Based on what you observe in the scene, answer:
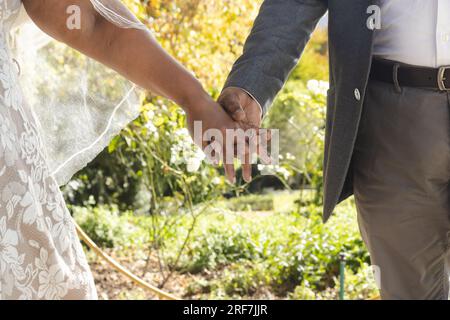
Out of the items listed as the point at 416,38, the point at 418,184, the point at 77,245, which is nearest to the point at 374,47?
the point at 416,38

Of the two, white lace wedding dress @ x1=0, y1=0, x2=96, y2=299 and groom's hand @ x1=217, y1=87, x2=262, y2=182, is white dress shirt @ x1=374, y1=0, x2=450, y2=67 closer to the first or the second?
groom's hand @ x1=217, y1=87, x2=262, y2=182

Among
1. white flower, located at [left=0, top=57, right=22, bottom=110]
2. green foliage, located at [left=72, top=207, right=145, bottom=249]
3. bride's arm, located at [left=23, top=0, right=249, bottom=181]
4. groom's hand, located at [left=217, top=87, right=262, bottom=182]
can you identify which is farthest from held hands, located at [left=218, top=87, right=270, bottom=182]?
green foliage, located at [left=72, top=207, right=145, bottom=249]

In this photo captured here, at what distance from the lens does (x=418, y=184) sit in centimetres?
218

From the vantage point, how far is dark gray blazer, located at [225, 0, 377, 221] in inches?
83.8

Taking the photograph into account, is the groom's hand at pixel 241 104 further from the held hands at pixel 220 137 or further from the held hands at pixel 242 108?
the held hands at pixel 220 137

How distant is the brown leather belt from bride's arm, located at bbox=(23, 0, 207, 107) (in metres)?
0.68

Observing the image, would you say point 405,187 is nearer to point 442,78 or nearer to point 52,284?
point 442,78

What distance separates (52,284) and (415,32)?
1228 millimetres

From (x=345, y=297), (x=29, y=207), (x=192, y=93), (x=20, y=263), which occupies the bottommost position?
(x=345, y=297)

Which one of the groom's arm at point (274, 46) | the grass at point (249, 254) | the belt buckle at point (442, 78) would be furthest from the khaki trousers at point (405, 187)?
the grass at point (249, 254)

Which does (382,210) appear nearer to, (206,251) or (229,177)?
(229,177)

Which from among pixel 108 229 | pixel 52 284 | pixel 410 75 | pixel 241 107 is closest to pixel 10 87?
pixel 52 284

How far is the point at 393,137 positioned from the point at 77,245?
3.40 feet

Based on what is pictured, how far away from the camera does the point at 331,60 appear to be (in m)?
2.21
